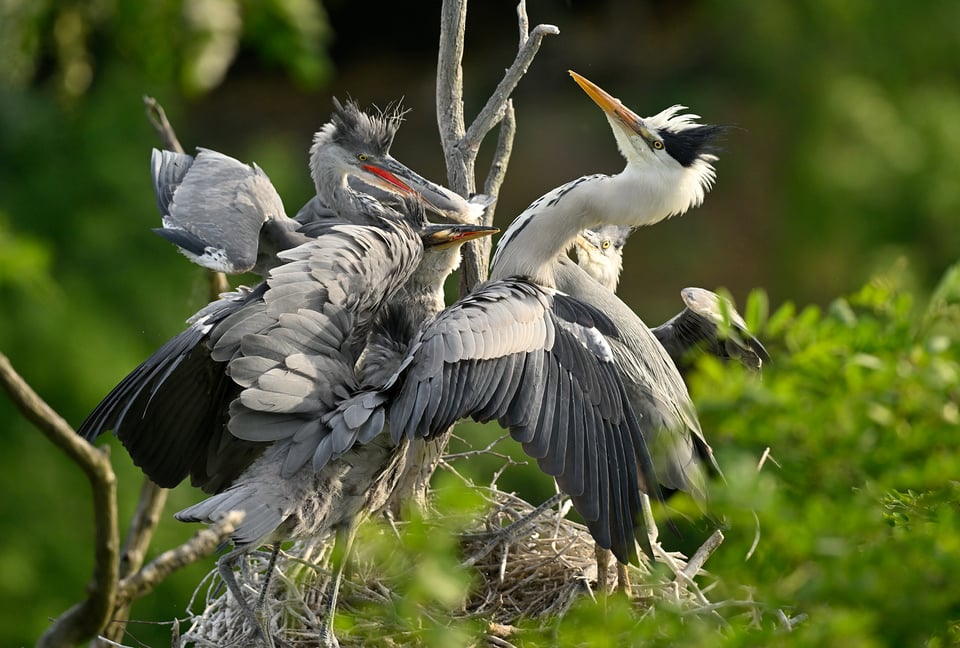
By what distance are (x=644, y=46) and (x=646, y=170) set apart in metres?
6.53

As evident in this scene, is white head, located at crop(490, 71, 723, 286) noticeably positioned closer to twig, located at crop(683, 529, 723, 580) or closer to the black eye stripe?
the black eye stripe

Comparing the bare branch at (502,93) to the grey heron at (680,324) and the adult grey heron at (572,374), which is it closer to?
the adult grey heron at (572,374)

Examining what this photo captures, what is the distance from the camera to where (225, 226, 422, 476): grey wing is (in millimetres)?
2537

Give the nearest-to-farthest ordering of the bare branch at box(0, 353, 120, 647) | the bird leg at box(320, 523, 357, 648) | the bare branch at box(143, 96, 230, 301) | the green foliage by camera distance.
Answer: the green foliage
the bare branch at box(0, 353, 120, 647)
the bird leg at box(320, 523, 357, 648)
the bare branch at box(143, 96, 230, 301)

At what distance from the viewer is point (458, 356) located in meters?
2.50

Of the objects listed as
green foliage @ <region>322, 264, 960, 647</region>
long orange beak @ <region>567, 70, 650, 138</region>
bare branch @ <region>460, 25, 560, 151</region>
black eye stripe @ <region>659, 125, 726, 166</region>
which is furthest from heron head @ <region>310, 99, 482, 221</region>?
green foliage @ <region>322, 264, 960, 647</region>

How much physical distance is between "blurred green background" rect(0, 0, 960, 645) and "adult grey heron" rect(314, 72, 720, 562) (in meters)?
2.08

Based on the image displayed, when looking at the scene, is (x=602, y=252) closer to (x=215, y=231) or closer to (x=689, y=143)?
(x=689, y=143)

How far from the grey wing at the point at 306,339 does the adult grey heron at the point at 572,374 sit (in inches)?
3.4

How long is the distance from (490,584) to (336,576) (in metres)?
0.42

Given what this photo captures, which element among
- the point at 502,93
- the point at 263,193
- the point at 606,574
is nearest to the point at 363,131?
the point at 263,193

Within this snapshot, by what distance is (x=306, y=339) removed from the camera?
2635 millimetres

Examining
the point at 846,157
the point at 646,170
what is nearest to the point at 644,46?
the point at 846,157

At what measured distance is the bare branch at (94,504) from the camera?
139 cm
